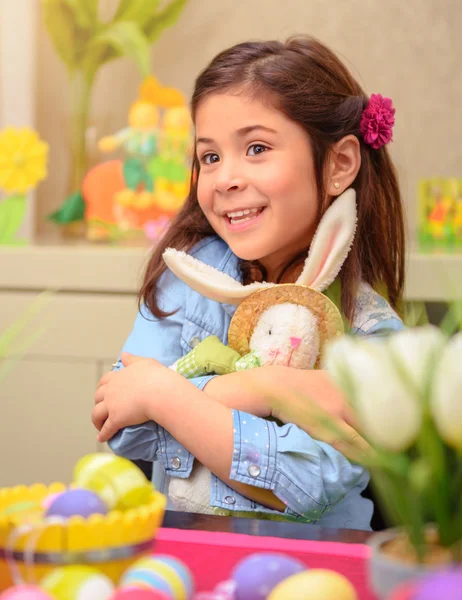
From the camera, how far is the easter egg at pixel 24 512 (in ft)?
1.70

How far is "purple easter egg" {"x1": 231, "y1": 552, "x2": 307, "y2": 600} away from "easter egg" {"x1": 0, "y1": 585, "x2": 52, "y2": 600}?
122 mm

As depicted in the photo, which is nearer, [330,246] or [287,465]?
[287,465]

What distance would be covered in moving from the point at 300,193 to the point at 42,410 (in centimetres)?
97

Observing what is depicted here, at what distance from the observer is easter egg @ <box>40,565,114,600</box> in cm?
46

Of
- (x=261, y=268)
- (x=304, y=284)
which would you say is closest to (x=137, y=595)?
(x=304, y=284)

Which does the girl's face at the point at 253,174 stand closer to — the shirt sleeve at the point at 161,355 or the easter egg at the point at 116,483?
the shirt sleeve at the point at 161,355

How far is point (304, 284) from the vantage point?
1.11 meters

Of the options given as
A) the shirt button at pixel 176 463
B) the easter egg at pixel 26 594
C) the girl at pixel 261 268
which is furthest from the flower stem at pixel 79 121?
the easter egg at pixel 26 594

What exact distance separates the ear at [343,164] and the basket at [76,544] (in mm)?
781

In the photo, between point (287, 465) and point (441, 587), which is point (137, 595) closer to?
point (441, 587)

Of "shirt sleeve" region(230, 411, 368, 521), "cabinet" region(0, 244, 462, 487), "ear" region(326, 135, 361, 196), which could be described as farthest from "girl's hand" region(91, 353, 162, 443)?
"cabinet" region(0, 244, 462, 487)

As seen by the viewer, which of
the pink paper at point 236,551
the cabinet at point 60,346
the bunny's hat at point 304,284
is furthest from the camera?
the cabinet at point 60,346

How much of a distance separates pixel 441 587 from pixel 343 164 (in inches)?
36.3

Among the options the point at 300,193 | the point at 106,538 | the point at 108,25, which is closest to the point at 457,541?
the point at 106,538
